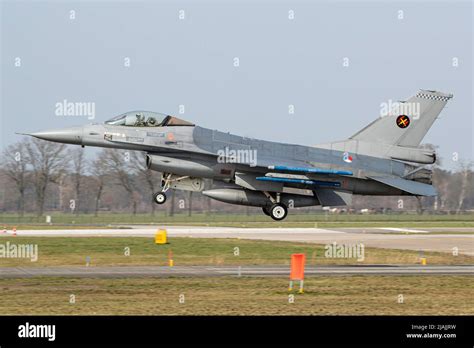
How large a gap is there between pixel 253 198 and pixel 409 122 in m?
7.86

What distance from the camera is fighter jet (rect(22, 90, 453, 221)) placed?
98.7 feet

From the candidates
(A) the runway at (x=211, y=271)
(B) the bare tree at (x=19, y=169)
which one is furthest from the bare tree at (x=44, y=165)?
(A) the runway at (x=211, y=271)

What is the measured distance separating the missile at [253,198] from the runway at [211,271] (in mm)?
2950

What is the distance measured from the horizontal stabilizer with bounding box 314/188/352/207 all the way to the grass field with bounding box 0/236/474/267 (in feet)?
21.7

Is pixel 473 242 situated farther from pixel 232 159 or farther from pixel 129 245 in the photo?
pixel 232 159

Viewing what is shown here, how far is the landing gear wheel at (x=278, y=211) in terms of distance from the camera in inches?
1190

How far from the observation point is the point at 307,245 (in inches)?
1845

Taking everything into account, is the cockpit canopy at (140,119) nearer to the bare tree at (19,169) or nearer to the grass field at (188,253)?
the grass field at (188,253)

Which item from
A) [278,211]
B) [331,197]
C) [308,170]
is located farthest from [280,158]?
[331,197]

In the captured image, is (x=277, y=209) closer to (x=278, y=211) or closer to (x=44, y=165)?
(x=278, y=211)
